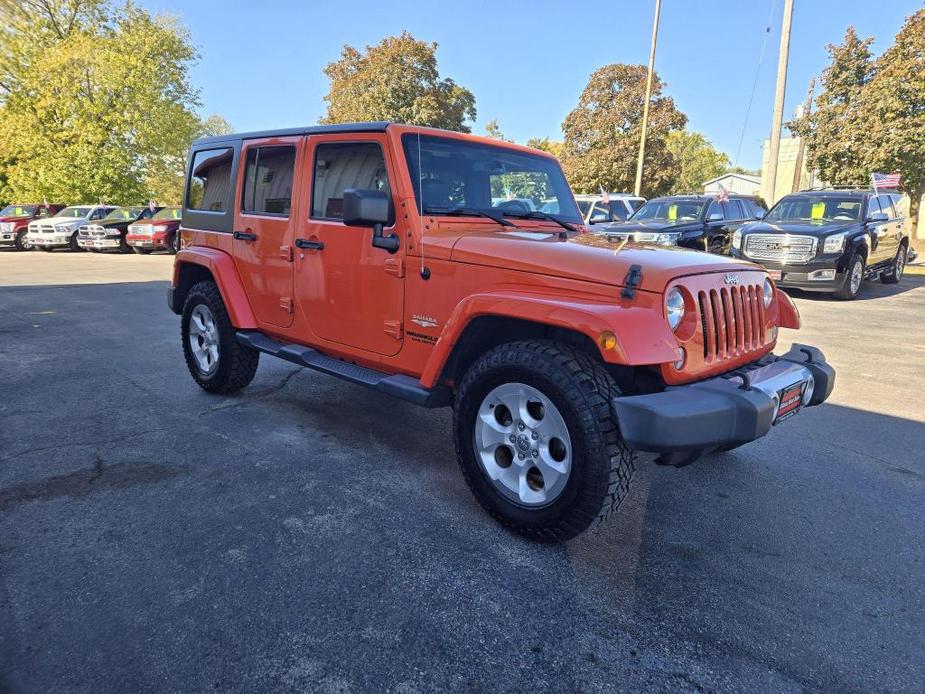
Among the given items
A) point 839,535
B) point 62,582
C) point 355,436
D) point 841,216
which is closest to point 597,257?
point 839,535

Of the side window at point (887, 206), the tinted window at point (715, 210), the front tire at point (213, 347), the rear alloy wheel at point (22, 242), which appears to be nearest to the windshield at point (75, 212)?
the rear alloy wheel at point (22, 242)

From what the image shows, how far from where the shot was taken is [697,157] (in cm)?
8044

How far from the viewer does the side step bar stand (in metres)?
3.22

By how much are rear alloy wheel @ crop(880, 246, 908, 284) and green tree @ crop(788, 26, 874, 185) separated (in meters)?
9.61

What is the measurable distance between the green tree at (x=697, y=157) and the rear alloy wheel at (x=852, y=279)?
208 ft

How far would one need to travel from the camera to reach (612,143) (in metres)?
33.6

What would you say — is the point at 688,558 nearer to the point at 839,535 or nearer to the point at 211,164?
the point at 839,535

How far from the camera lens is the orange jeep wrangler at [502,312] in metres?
2.52

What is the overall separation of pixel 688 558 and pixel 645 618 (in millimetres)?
540

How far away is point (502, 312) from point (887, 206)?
1289cm

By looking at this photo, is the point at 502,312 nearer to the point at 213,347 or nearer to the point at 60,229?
the point at 213,347

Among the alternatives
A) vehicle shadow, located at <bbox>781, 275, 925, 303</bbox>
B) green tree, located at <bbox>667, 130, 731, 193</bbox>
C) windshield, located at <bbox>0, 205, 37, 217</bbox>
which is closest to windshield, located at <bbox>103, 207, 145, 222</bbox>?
windshield, located at <bbox>0, 205, 37, 217</bbox>

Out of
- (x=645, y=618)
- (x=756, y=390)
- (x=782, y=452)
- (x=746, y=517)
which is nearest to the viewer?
(x=645, y=618)

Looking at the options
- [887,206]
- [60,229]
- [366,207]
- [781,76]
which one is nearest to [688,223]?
[887,206]
